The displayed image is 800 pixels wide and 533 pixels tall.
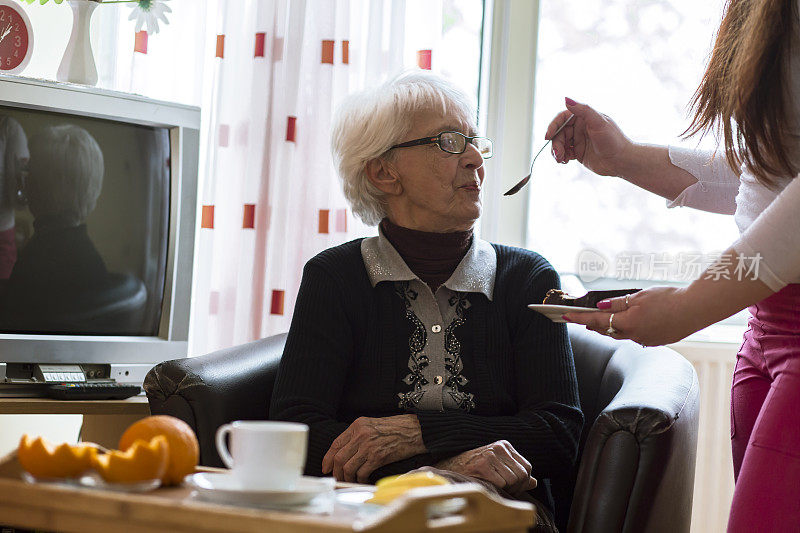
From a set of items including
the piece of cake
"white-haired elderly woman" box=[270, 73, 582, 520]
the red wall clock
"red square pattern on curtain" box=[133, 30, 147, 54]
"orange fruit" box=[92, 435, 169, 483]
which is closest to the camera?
"orange fruit" box=[92, 435, 169, 483]

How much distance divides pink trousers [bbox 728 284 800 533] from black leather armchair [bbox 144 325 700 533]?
0.19 metres

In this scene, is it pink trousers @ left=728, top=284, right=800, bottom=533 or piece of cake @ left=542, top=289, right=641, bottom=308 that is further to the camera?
piece of cake @ left=542, top=289, right=641, bottom=308

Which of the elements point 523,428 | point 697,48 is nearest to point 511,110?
point 697,48

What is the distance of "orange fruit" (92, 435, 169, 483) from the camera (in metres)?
0.88

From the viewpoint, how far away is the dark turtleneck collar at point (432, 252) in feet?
5.91

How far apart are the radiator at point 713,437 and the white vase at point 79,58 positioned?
71.1 inches

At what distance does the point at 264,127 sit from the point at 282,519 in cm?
196

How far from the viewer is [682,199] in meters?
1.51

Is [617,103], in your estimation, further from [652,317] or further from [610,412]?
[652,317]

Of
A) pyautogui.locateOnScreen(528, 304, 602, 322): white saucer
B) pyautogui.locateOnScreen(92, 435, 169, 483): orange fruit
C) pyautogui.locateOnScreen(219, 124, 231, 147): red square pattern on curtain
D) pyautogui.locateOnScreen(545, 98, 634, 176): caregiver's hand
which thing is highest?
pyautogui.locateOnScreen(219, 124, 231, 147): red square pattern on curtain

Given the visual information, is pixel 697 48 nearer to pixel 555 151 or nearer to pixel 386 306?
pixel 555 151

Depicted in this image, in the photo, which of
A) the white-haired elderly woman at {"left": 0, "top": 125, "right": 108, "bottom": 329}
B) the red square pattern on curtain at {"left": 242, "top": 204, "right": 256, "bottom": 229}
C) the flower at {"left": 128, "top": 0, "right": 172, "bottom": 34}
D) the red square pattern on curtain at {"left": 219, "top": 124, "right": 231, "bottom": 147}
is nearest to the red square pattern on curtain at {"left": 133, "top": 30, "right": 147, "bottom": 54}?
the flower at {"left": 128, "top": 0, "right": 172, "bottom": 34}

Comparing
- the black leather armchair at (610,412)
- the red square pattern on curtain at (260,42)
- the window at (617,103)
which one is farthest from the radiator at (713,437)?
the red square pattern on curtain at (260,42)

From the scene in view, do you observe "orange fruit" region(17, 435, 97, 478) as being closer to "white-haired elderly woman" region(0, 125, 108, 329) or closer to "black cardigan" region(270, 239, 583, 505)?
"black cardigan" region(270, 239, 583, 505)
